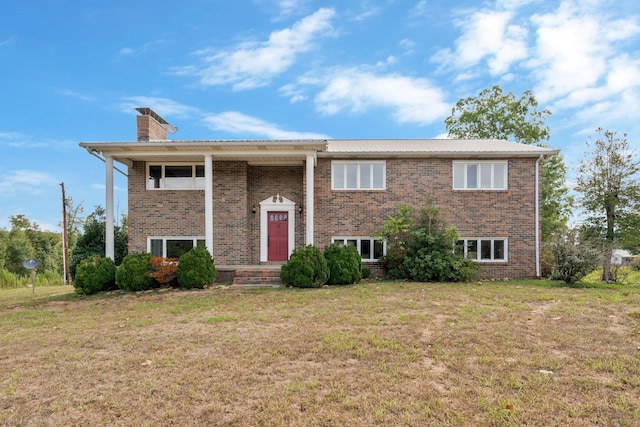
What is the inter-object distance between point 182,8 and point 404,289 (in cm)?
1083

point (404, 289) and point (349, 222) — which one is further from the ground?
point (349, 222)

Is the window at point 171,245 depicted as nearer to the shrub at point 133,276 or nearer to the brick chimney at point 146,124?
the shrub at point 133,276

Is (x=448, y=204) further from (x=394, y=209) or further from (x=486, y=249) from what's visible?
(x=486, y=249)

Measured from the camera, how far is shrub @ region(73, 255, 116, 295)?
11344 mm

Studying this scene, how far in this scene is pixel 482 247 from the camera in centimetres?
1427

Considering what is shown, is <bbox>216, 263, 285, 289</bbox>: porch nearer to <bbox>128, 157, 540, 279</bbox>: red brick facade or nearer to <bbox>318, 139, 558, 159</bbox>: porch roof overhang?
<bbox>128, 157, 540, 279</bbox>: red brick facade

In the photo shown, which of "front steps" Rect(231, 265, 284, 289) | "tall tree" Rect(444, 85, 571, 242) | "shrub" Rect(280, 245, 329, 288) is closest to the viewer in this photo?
"shrub" Rect(280, 245, 329, 288)

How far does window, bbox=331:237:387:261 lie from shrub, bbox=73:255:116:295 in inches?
311

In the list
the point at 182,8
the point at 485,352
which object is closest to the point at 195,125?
the point at 182,8

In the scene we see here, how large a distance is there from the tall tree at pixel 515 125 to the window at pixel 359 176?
14.8 metres

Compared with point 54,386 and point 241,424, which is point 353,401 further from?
point 54,386

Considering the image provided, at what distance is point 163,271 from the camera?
11.7 m

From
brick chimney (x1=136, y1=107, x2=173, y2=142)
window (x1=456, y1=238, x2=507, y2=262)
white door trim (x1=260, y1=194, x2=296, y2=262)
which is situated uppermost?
brick chimney (x1=136, y1=107, x2=173, y2=142)

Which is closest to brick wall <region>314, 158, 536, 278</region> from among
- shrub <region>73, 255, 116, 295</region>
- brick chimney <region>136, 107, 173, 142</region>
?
brick chimney <region>136, 107, 173, 142</region>
